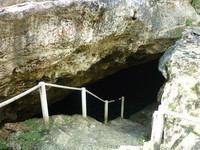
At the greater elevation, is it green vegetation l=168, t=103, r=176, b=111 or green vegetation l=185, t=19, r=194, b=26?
green vegetation l=185, t=19, r=194, b=26

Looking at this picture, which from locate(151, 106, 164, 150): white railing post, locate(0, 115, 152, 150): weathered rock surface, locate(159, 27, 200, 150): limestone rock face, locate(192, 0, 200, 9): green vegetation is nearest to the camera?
locate(151, 106, 164, 150): white railing post

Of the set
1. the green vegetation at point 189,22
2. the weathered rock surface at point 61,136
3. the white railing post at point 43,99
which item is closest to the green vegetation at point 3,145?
the weathered rock surface at point 61,136

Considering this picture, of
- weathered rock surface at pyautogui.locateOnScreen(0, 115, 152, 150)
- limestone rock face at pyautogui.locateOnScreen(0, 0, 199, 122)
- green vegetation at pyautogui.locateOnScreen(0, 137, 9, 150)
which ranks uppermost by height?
limestone rock face at pyautogui.locateOnScreen(0, 0, 199, 122)

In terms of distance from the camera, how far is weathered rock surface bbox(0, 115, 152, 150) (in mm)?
3201

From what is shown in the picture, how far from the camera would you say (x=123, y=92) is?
1139 cm

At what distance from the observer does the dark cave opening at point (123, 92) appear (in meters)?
9.72

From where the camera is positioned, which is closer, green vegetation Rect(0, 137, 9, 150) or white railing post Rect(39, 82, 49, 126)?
green vegetation Rect(0, 137, 9, 150)

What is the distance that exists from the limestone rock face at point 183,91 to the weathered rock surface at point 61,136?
771 mm

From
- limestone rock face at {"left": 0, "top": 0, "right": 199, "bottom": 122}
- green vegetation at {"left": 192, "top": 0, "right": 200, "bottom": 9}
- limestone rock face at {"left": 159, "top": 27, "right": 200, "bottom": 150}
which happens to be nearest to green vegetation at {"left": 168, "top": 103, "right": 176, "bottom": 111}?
limestone rock face at {"left": 159, "top": 27, "right": 200, "bottom": 150}

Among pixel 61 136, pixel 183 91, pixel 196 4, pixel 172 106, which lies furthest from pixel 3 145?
pixel 196 4

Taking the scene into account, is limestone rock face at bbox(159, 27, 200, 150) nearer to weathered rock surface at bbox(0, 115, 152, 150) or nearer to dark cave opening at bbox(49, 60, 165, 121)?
weathered rock surface at bbox(0, 115, 152, 150)

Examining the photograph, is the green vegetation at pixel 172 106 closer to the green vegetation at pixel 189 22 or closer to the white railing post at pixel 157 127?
the white railing post at pixel 157 127

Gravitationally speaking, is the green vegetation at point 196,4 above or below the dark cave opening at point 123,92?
above

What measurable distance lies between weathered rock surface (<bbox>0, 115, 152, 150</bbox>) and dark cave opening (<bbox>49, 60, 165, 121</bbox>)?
5170 mm
